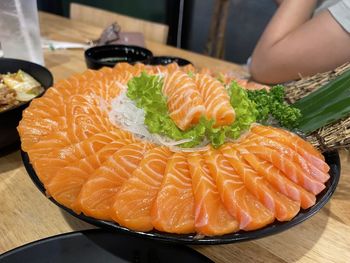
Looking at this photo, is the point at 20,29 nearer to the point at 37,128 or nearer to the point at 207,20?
the point at 37,128

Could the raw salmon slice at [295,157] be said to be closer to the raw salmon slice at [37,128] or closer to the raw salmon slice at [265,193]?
the raw salmon slice at [265,193]

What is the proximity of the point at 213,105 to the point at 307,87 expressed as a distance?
0.48 m

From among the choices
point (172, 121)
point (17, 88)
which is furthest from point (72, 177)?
point (17, 88)

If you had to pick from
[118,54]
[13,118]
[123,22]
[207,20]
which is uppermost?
[13,118]

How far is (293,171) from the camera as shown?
877 millimetres

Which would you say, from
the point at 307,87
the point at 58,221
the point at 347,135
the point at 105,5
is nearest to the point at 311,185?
the point at 347,135

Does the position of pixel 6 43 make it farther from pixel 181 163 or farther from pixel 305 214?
pixel 305 214

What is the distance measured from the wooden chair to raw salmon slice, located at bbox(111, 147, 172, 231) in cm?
206

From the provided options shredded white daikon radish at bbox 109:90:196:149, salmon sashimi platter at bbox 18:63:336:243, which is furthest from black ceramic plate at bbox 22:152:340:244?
shredded white daikon radish at bbox 109:90:196:149

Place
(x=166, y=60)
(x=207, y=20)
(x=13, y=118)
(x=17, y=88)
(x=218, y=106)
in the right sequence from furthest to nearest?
1. (x=207, y=20)
2. (x=166, y=60)
3. (x=17, y=88)
4. (x=13, y=118)
5. (x=218, y=106)

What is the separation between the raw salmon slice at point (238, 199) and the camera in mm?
773

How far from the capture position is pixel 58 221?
101 centimetres

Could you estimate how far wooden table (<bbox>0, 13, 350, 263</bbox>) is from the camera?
929 mm

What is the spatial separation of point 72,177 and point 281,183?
0.54 m
